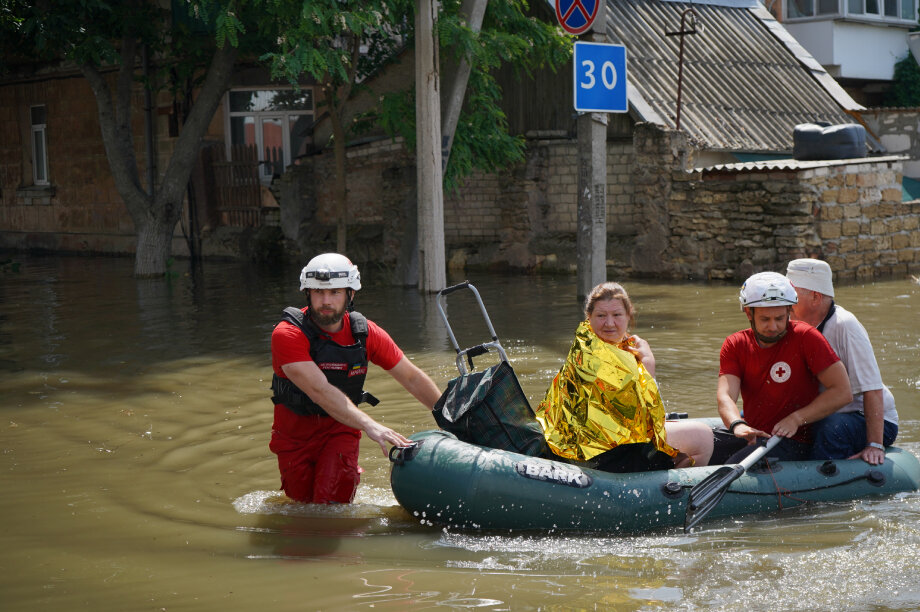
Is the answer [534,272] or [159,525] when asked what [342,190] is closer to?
[534,272]

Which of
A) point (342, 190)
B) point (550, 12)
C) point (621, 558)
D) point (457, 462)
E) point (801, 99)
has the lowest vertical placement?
point (621, 558)

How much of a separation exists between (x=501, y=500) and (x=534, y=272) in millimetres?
13042

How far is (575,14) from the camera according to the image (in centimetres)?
1098

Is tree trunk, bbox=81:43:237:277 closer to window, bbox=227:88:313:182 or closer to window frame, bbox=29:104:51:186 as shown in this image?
window, bbox=227:88:313:182

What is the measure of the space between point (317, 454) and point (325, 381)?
54 centimetres

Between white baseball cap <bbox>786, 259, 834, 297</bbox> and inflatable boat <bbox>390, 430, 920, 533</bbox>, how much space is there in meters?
1.03

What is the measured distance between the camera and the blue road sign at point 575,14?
35.9 feet

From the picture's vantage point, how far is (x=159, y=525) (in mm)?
5277

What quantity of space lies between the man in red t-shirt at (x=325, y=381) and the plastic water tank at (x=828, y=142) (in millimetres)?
11943

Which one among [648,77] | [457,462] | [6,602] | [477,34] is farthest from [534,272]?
[6,602]

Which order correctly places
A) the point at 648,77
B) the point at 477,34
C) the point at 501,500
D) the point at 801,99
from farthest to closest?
1. the point at 801,99
2. the point at 648,77
3. the point at 477,34
4. the point at 501,500

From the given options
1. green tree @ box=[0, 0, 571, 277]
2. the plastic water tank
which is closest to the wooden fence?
green tree @ box=[0, 0, 571, 277]

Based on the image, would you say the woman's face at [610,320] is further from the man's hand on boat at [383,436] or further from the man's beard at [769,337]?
the man's hand on boat at [383,436]

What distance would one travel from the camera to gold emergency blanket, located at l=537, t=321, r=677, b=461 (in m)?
5.16
